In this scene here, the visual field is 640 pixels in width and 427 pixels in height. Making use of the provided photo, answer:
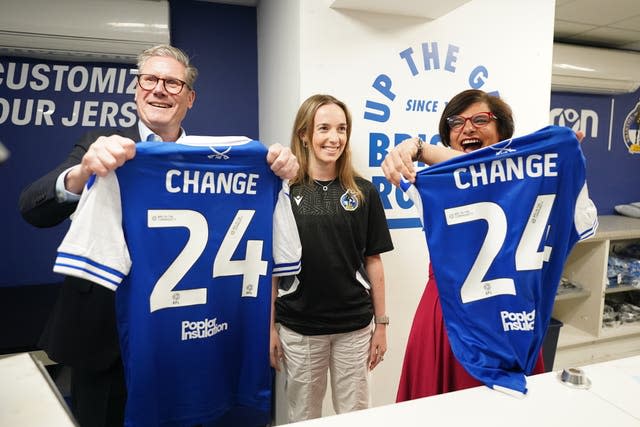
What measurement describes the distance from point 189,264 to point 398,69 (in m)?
1.58

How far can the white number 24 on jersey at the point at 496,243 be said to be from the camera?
118 centimetres

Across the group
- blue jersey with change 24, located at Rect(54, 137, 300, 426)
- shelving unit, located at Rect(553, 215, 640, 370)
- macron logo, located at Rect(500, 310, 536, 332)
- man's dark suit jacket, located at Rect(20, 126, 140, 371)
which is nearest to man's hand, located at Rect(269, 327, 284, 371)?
blue jersey with change 24, located at Rect(54, 137, 300, 426)

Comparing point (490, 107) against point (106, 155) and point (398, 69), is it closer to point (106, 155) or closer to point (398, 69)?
point (398, 69)

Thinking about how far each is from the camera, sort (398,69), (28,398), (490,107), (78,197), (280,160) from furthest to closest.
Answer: (398,69) < (490,107) < (280,160) < (78,197) < (28,398)

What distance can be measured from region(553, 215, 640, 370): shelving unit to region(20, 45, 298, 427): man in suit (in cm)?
317

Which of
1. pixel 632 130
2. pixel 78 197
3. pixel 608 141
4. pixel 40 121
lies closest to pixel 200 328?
pixel 78 197

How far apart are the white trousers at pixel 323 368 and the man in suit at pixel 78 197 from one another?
0.66m

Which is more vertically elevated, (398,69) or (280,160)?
(398,69)

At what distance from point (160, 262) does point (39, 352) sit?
1.56m

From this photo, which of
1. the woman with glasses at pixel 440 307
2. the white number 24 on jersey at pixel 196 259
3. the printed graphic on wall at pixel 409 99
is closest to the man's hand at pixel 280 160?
the white number 24 on jersey at pixel 196 259

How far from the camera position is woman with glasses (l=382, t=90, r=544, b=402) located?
52.9 inches

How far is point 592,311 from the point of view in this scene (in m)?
3.51

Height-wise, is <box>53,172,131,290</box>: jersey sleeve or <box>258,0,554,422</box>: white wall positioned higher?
<box>258,0,554,422</box>: white wall

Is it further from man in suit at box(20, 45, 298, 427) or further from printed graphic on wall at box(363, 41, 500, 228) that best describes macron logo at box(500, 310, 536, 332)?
printed graphic on wall at box(363, 41, 500, 228)
